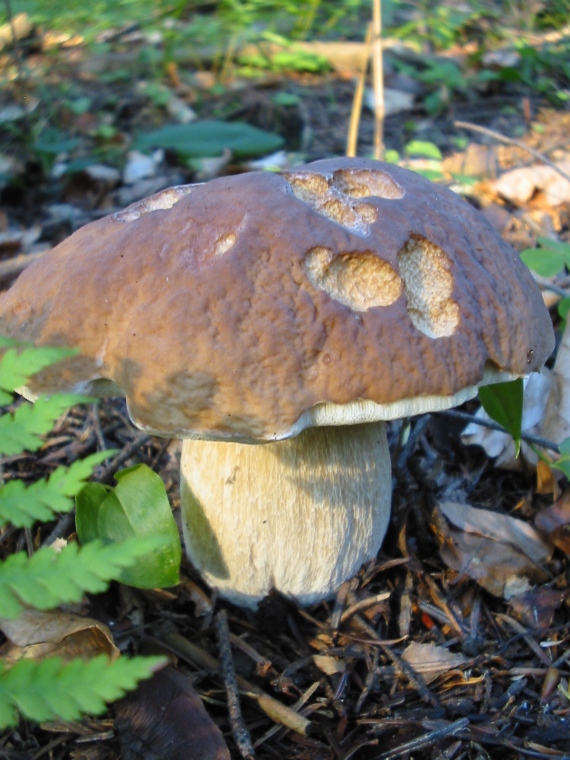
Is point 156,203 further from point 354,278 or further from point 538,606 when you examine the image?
point 538,606

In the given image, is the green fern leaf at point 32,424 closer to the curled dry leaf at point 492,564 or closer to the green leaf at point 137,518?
the green leaf at point 137,518

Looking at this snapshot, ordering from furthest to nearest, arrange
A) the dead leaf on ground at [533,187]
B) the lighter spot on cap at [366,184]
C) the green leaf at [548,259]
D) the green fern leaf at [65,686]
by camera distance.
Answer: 1. the dead leaf on ground at [533,187]
2. the green leaf at [548,259]
3. the lighter spot on cap at [366,184]
4. the green fern leaf at [65,686]

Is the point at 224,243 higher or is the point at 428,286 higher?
the point at 224,243

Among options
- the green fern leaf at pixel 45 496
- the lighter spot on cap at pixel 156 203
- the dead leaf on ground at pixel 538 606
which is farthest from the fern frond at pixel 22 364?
the dead leaf on ground at pixel 538 606

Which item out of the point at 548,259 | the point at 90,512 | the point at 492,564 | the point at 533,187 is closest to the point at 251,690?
the point at 90,512

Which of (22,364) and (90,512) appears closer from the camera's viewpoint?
(22,364)

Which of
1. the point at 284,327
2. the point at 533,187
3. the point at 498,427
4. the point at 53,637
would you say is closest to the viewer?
the point at 284,327
